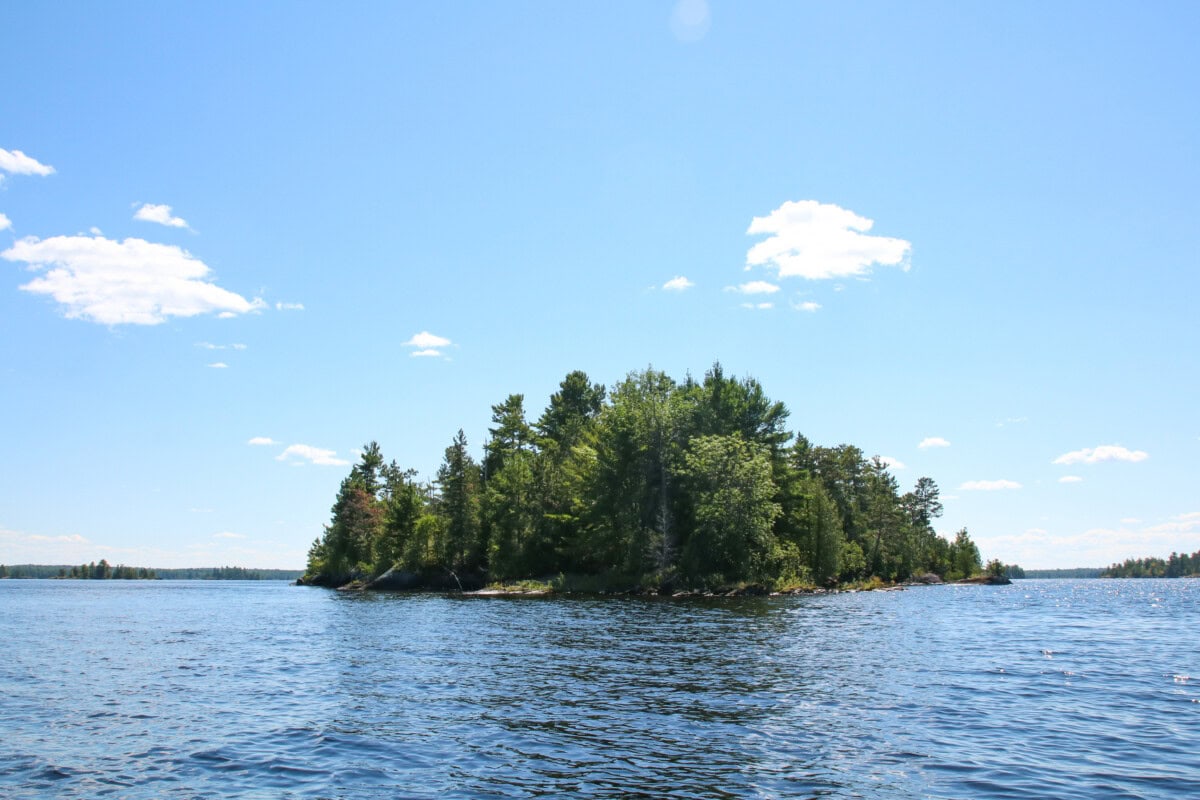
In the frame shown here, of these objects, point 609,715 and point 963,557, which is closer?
point 609,715

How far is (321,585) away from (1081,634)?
130 m

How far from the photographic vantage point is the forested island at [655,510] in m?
73.1

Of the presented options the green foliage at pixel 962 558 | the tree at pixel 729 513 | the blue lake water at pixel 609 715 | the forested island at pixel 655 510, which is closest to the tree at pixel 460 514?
the forested island at pixel 655 510

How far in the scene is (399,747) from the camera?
54.0 feet

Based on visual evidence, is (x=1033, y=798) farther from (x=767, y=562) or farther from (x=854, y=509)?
(x=854, y=509)

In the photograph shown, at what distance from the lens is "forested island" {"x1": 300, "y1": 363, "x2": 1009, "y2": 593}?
73.1 m

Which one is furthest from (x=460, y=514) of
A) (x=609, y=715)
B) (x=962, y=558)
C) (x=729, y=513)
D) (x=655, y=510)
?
(x=962, y=558)

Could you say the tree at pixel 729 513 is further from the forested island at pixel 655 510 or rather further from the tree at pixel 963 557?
the tree at pixel 963 557

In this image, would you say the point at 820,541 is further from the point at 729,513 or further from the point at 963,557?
the point at 963,557

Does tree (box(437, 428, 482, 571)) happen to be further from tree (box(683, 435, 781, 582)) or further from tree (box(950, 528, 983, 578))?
tree (box(950, 528, 983, 578))

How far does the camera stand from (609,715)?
19.2 m

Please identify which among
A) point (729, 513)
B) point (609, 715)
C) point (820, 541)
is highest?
point (729, 513)

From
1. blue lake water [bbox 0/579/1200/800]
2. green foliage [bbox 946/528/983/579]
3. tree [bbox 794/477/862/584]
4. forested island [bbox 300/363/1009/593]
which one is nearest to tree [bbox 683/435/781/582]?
forested island [bbox 300/363/1009/593]

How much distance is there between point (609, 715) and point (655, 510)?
59744 millimetres
